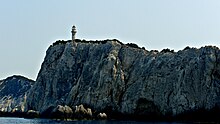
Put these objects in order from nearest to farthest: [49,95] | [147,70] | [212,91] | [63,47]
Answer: [212,91] < [147,70] < [49,95] < [63,47]

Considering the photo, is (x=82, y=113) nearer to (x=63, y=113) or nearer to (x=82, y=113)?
(x=82, y=113)

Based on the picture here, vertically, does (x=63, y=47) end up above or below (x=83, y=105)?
above

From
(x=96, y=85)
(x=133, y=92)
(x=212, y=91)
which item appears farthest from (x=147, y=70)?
(x=212, y=91)

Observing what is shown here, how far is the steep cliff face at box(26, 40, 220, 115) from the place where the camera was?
9725 centimetres

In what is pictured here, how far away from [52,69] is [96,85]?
26.8 meters

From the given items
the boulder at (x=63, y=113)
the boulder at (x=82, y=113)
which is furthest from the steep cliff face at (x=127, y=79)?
the boulder at (x=63, y=113)

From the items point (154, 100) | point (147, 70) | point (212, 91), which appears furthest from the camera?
point (147, 70)

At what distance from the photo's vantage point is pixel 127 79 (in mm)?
116250

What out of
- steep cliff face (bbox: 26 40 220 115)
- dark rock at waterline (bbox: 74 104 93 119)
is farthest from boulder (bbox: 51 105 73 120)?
steep cliff face (bbox: 26 40 220 115)

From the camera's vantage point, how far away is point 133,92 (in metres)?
109

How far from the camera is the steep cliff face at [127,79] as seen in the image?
319 ft

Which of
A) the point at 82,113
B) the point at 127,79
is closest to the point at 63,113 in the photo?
the point at 82,113

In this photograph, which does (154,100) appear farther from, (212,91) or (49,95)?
(49,95)

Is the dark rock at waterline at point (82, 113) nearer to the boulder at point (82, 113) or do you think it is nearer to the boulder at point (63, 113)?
the boulder at point (82, 113)
